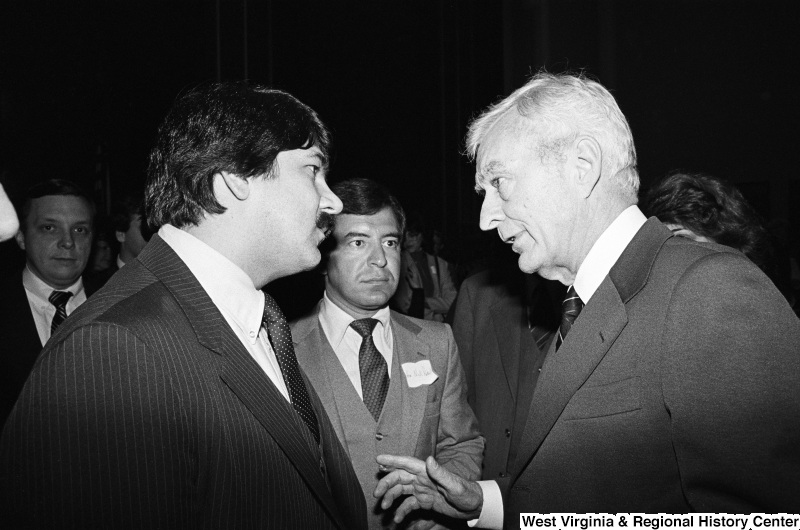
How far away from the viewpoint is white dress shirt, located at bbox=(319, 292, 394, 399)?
2414mm

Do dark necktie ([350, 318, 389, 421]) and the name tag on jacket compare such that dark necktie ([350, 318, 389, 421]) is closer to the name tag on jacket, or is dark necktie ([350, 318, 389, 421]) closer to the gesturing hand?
the name tag on jacket

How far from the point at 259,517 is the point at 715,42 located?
9143 mm

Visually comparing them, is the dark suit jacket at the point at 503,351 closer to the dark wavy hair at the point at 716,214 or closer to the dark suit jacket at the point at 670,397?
the dark wavy hair at the point at 716,214

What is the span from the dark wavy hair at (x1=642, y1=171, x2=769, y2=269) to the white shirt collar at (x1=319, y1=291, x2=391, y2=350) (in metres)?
1.30

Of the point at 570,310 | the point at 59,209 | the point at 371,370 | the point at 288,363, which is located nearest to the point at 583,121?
the point at 570,310

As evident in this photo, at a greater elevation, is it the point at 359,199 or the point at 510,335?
the point at 359,199

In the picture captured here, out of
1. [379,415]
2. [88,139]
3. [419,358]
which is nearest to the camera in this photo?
[379,415]

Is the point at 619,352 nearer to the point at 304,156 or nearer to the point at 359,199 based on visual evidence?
the point at 304,156

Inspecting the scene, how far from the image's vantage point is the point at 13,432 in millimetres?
1063

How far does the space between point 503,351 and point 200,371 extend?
160 centimetres

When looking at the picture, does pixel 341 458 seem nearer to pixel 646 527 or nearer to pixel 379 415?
pixel 379 415

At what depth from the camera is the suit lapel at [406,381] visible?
2.28m

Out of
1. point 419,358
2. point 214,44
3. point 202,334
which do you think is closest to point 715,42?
point 214,44

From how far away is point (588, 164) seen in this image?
62.6 inches
